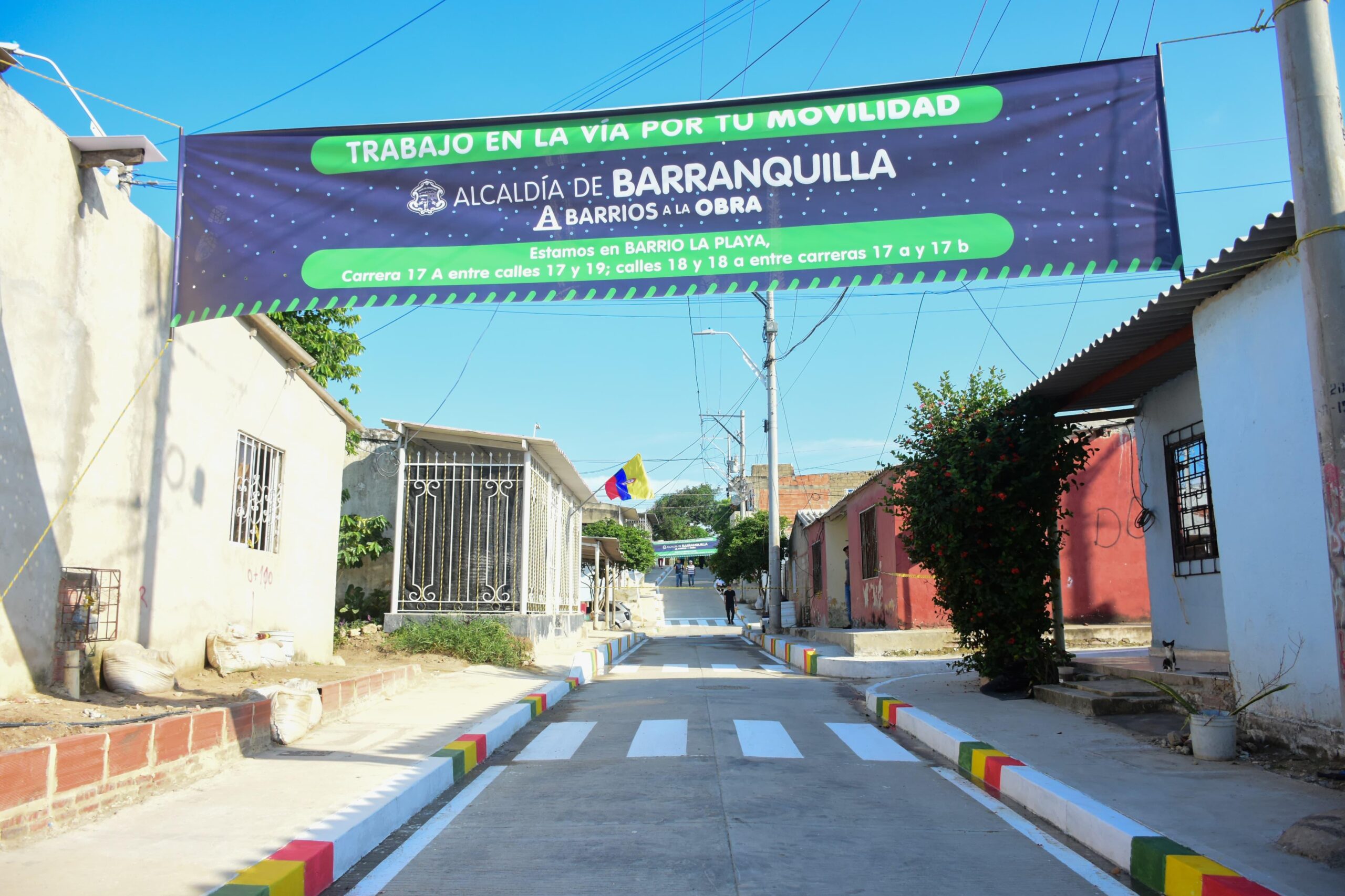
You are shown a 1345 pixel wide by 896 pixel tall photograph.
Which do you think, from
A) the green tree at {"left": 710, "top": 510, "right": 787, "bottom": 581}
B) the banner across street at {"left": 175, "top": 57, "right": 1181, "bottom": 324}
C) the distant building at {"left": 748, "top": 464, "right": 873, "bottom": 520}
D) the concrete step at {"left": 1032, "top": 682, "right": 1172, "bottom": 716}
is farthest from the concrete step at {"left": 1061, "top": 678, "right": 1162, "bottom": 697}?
the distant building at {"left": 748, "top": 464, "right": 873, "bottom": 520}

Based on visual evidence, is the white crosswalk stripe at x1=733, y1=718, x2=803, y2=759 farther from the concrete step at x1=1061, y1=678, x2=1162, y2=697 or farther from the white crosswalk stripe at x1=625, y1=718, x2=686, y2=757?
the concrete step at x1=1061, y1=678, x2=1162, y2=697

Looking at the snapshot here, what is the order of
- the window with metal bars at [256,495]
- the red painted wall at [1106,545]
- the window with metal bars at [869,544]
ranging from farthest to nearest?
1. the window with metal bars at [869,544]
2. the red painted wall at [1106,545]
3. the window with metal bars at [256,495]

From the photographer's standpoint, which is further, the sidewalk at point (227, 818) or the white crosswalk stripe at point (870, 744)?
the white crosswalk stripe at point (870, 744)

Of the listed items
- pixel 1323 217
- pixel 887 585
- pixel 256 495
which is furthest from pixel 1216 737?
pixel 887 585

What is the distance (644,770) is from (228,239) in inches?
197

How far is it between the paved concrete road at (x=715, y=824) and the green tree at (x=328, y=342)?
9.59m

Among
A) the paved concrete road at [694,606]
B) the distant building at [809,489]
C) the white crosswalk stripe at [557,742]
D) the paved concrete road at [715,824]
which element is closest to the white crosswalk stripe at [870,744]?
the paved concrete road at [715,824]

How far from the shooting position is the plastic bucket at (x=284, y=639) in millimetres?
10172

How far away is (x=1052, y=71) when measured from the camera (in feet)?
21.3

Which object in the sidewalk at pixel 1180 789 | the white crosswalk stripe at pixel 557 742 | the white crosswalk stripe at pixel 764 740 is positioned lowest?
the white crosswalk stripe at pixel 557 742

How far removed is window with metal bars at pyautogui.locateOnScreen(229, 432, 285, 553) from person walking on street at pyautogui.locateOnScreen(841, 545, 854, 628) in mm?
15922

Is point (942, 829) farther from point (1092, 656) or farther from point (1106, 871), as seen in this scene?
point (1092, 656)

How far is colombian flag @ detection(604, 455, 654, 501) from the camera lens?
24156 millimetres

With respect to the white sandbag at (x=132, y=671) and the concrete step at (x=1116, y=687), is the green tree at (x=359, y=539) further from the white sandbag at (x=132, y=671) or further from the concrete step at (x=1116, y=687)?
the concrete step at (x=1116, y=687)
